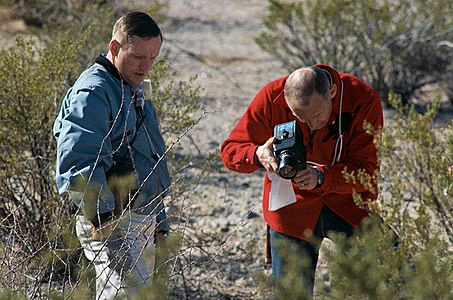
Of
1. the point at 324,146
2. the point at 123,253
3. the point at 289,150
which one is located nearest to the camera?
the point at 123,253

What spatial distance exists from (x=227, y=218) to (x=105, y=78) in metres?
2.83

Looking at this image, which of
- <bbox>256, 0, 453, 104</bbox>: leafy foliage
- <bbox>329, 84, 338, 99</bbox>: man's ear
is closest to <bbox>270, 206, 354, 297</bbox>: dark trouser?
<bbox>329, 84, 338, 99</bbox>: man's ear

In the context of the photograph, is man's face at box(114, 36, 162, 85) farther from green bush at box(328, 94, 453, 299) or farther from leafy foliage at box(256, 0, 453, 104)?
leafy foliage at box(256, 0, 453, 104)

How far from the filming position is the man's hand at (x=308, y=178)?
351cm

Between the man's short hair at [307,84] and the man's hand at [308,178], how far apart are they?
0.26 metres

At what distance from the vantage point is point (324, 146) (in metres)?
3.69

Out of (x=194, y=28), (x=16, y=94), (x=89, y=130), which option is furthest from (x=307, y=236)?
(x=194, y=28)

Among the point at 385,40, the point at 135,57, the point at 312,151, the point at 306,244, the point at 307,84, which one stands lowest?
the point at 385,40

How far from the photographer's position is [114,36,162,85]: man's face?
3.44 m

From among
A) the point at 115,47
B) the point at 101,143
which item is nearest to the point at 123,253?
the point at 101,143

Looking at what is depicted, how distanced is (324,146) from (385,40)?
16.6ft

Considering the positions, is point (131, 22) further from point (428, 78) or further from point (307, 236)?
point (428, 78)

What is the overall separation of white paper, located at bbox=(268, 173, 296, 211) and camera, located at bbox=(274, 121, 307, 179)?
0.68 feet

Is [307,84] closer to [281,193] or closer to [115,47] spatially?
[281,193]
